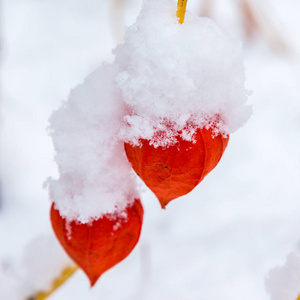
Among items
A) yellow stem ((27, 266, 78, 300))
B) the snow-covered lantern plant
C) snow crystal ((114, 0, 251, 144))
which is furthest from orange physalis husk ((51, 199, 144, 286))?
yellow stem ((27, 266, 78, 300))

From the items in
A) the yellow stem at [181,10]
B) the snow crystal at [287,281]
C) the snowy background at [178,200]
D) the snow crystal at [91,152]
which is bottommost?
the snowy background at [178,200]

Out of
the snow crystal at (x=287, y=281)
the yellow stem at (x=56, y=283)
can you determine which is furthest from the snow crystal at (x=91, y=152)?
the yellow stem at (x=56, y=283)

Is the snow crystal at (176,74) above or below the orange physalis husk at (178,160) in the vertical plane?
above

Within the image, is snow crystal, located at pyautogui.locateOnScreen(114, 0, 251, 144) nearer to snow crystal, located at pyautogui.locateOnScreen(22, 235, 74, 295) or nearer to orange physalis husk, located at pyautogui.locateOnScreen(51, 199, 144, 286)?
orange physalis husk, located at pyautogui.locateOnScreen(51, 199, 144, 286)

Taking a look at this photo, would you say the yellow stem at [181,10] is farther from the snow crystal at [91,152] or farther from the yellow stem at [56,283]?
the yellow stem at [56,283]

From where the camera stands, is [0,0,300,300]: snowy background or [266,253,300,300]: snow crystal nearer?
[266,253,300,300]: snow crystal

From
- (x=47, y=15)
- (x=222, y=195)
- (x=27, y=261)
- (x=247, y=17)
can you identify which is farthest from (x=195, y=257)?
(x=47, y=15)

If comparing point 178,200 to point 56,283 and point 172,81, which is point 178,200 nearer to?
point 56,283
